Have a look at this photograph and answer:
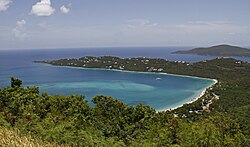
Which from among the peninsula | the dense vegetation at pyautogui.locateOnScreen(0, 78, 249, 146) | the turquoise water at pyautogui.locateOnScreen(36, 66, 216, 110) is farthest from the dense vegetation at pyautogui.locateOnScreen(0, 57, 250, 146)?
the turquoise water at pyautogui.locateOnScreen(36, 66, 216, 110)

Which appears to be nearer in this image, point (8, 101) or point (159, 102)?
point (8, 101)

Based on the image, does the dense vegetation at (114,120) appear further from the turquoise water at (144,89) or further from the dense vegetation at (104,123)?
the turquoise water at (144,89)

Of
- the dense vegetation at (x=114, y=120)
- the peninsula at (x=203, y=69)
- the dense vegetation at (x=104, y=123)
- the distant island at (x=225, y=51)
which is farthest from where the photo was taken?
the distant island at (x=225, y=51)

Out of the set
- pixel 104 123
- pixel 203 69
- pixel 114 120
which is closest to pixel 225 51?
pixel 203 69

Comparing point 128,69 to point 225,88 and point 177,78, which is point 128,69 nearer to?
point 177,78

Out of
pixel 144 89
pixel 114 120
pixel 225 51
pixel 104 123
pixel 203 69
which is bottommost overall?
pixel 144 89

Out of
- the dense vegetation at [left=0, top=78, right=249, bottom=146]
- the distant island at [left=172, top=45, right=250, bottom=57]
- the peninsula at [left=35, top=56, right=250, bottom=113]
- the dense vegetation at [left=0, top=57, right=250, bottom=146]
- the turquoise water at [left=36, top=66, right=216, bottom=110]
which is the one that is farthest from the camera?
the distant island at [left=172, top=45, right=250, bottom=57]

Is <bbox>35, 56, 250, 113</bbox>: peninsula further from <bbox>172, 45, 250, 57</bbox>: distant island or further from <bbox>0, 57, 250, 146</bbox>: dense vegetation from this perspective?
<bbox>172, 45, 250, 57</bbox>: distant island

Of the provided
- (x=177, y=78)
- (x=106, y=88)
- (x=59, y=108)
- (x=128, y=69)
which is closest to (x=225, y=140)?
(x=59, y=108)

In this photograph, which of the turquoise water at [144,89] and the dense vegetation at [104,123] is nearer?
the dense vegetation at [104,123]

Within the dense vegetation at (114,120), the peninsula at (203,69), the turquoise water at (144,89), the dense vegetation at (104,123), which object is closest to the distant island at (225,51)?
the peninsula at (203,69)

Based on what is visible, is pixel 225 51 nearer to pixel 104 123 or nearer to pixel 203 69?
pixel 203 69
